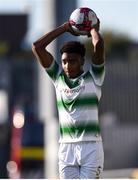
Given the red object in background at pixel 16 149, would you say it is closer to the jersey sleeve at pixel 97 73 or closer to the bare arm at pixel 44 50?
the bare arm at pixel 44 50

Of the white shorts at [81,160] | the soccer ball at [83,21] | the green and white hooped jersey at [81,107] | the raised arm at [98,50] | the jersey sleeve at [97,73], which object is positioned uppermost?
the soccer ball at [83,21]

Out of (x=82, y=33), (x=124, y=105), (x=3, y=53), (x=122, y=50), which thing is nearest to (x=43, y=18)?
(x=82, y=33)

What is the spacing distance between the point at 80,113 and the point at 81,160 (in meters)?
0.41

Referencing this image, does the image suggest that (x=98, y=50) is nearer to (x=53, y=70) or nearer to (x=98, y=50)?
(x=98, y=50)

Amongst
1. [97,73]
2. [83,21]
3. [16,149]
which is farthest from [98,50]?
[16,149]

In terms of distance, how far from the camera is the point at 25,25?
61594 mm

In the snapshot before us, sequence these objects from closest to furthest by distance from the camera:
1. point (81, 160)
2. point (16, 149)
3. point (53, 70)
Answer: point (81, 160)
point (53, 70)
point (16, 149)

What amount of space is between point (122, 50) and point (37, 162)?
168 feet

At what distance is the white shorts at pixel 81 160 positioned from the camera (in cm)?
863

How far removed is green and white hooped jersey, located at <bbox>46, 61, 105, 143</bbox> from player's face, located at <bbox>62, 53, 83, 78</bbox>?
5cm

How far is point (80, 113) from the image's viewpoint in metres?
8.72

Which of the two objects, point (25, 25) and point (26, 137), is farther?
point (25, 25)

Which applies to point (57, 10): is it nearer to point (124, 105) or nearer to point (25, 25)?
point (124, 105)

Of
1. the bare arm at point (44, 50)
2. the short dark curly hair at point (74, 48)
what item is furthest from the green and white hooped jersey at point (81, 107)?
the bare arm at point (44, 50)
